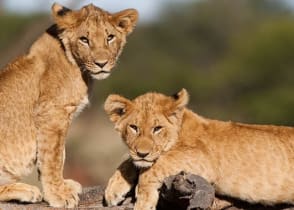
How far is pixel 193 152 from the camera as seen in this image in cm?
514

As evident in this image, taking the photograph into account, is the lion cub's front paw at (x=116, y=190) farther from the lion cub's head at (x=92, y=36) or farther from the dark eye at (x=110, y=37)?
the dark eye at (x=110, y=37)

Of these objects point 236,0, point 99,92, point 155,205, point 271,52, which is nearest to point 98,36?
point 155,205

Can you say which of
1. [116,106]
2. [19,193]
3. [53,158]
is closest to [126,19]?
[116,106]

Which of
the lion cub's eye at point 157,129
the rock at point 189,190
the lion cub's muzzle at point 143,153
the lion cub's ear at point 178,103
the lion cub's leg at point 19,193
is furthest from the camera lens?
the lion cub's leg at point 19,193

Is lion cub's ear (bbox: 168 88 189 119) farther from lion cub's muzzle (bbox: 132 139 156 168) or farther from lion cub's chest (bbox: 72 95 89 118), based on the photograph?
lion cub's chest (bbox: 72 95 89 118)

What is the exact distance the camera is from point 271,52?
2442 cm

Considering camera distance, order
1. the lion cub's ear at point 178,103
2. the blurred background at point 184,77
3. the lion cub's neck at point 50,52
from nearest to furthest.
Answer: the lion cub's ear at point 178,103, the lion cub's neck at point 50,52, the blurred background at point 184,77

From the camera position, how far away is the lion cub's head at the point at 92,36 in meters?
5.66

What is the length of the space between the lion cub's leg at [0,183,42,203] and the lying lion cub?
0.54 meters

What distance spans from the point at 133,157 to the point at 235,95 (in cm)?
1985

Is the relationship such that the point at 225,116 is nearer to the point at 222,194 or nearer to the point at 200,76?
the point at 200,76

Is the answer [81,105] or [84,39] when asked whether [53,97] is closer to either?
[81,105]

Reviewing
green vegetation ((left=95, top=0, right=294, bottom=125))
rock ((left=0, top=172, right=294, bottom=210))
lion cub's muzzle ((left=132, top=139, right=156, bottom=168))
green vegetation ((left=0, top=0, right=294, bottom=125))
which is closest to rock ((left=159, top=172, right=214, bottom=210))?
rock ((left=0, top=172, right=294, bottom=210))

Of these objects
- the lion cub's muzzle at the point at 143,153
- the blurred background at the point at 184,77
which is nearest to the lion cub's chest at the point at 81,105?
the lion cub's muzzle at the point at 143,153
